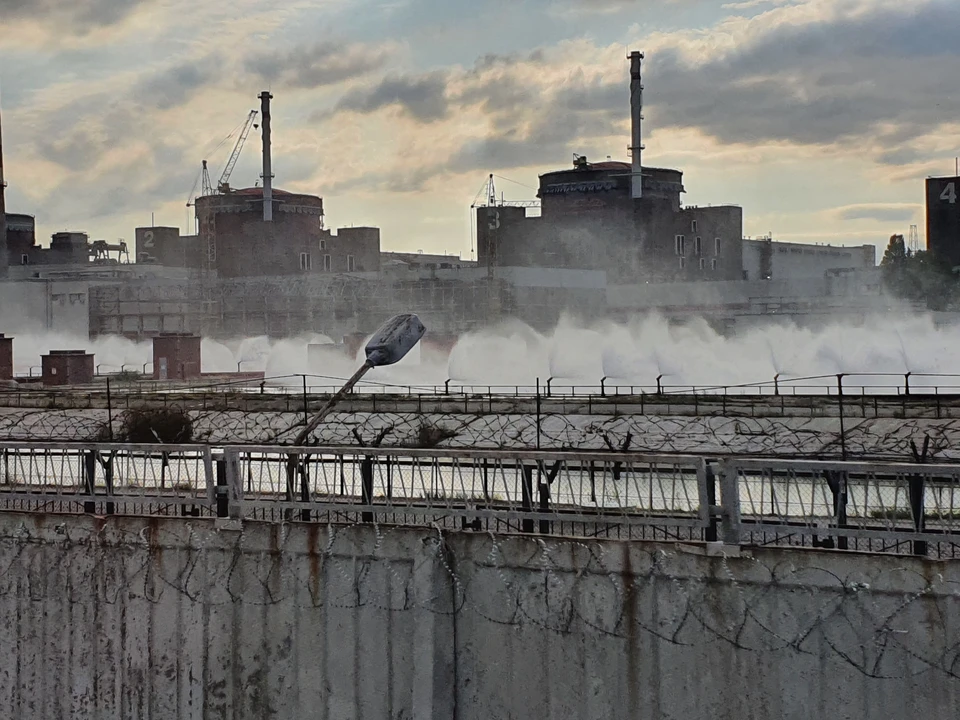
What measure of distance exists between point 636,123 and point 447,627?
52.1m

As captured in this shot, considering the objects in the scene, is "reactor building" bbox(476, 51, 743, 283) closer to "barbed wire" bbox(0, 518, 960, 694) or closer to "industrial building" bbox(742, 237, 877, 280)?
"industrial building" bbox(742, 237, 877, 280)

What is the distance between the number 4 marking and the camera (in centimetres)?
5756

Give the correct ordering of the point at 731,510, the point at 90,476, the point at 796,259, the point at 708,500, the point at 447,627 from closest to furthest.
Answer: the point at 731,510, the point at 708,500, the point at 447,627, the point at 90,476, the point at 796,259

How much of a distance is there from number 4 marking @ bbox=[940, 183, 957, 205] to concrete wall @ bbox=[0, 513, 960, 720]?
185 feet

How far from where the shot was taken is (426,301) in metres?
52.4

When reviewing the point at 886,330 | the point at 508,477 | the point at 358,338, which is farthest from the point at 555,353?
the point at 508,477

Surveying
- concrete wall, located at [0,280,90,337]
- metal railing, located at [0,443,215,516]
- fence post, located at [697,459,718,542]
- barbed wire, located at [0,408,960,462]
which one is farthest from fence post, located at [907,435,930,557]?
concrete wall, located at [0,280,90,337]

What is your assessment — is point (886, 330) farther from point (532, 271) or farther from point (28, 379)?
point (28, 379)

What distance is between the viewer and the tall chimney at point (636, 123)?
55281mm

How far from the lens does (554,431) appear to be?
68.2 ft

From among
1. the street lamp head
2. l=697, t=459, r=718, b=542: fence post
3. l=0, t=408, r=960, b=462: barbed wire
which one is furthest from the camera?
l=0, t=408, r=960, b=462: barbed wire

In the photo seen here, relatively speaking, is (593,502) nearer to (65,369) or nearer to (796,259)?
(65,369)

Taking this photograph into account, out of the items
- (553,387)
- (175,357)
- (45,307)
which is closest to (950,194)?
(553,387)

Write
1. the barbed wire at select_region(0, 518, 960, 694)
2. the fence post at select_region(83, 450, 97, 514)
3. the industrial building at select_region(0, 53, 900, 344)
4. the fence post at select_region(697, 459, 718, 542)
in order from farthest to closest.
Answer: the industrial building at select_region(0, 53, 900, 344)
the fence post at select_region(83, 450, 97, 514)
the fence post at select_region(697, 459, 718, 542)
the barbed wire at select_region(0, 518, 960, 694)
